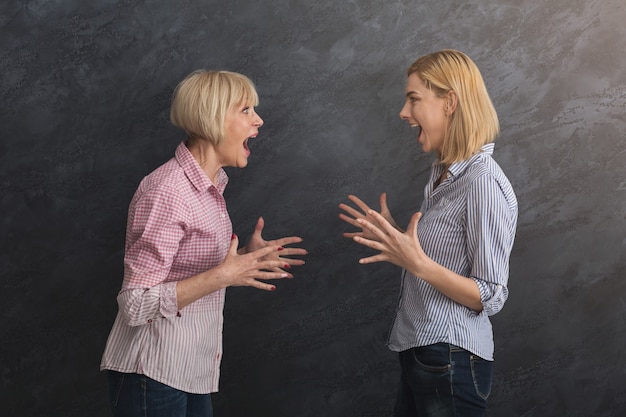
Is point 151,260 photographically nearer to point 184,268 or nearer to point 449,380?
point 184,268

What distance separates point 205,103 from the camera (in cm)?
196

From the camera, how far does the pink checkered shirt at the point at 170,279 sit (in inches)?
68.5

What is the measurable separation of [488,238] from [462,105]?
1.28ft

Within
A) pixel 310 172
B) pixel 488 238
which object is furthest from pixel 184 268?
pixel 310 172

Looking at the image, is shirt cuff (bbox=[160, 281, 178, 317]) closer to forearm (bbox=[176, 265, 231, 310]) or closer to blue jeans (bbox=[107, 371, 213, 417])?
forearm (bbox=[176, 265, 231, 310])

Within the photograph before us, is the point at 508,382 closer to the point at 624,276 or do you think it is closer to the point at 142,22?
the point at 624,276

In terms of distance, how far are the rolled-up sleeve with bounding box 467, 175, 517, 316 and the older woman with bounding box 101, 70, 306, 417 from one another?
1.68ft

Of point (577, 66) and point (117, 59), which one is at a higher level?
point (117, 59)

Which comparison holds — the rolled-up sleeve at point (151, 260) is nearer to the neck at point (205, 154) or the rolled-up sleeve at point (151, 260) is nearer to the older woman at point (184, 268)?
the older woman at point (184, 268)

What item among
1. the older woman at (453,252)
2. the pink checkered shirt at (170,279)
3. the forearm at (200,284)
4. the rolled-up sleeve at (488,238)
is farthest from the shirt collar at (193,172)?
the rolled-up sleeve at (488,238)

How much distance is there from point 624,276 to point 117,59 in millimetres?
2128

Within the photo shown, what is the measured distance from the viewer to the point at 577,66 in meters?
2.64

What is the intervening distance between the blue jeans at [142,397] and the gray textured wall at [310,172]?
91 centimetres

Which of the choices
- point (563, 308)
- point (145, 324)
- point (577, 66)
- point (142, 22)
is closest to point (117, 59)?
point (142, 22)
